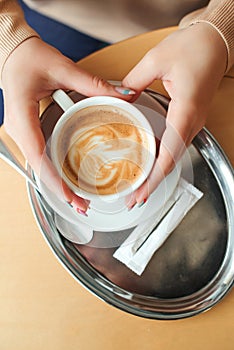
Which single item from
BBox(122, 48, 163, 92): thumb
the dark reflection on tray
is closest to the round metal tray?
the dark reflection on tray

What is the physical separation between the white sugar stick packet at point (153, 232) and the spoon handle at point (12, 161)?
146 mm

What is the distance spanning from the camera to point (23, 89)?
650 mm

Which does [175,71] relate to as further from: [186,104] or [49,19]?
[49,19]

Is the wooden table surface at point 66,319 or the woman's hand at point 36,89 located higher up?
the woman's hand at point 36,89

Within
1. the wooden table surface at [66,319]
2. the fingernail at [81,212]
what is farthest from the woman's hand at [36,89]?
the wooden table surface at [66,319]

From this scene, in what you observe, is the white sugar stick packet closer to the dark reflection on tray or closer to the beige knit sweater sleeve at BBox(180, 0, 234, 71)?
the dark reflection on tray

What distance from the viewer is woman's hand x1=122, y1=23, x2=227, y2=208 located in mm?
642

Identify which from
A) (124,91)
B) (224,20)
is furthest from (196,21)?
(124,91)

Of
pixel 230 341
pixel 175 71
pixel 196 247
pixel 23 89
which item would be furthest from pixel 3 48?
pixel 230 341

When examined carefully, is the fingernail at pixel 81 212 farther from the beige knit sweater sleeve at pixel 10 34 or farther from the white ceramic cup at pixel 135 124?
the beige knit sweater sleeve at pixel 10 34

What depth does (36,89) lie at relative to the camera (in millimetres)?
654

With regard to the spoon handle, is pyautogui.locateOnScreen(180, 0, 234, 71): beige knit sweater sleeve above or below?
above

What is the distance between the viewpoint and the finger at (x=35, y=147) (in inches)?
24.5

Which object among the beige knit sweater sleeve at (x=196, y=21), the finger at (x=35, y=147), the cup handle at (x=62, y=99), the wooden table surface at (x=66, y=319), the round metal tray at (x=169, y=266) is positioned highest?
the beige knit sweater sleeve at (x=196, y=21)
